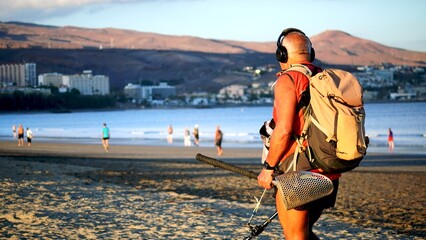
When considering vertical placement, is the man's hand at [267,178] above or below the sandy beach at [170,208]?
above

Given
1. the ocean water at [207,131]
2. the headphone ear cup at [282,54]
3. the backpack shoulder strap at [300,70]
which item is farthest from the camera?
the ocean water at [207,131]

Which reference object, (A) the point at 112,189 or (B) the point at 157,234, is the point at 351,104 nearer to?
(B) the point at 157,234

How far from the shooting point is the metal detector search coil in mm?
4121

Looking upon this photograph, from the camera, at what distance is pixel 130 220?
8.88 metres

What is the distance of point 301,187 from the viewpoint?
412 cm

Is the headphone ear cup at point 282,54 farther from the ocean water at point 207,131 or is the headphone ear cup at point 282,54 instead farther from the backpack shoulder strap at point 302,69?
the ocean water at point 207,131

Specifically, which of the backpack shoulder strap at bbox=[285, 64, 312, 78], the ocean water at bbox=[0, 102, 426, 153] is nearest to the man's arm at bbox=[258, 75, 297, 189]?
the backpack shoulder strap at bbox=[285, 64, 312, 78]

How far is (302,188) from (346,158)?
0.29 metres

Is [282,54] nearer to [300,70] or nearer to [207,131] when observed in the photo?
[300,70]

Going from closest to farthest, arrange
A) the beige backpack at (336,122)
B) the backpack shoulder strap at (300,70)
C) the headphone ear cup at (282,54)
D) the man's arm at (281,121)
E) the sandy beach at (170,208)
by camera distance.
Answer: the beige backpack at (336,122) → the man's arm at (281,121) → the backpack shoulder strap at (300,70) → the headphone ear cup at (282,54) → the sandy beach at (170,208)

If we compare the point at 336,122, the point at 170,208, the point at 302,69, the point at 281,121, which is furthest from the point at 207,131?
the point at 336,122

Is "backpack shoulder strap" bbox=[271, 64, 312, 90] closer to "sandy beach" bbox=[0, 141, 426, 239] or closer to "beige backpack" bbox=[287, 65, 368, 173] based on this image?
"beige backpack" bbox=[287, 65, 368, 173]

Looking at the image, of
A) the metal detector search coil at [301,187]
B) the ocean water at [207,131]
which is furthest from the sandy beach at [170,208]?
the ocean water at [207,131]

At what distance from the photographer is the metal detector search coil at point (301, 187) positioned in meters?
4.12
